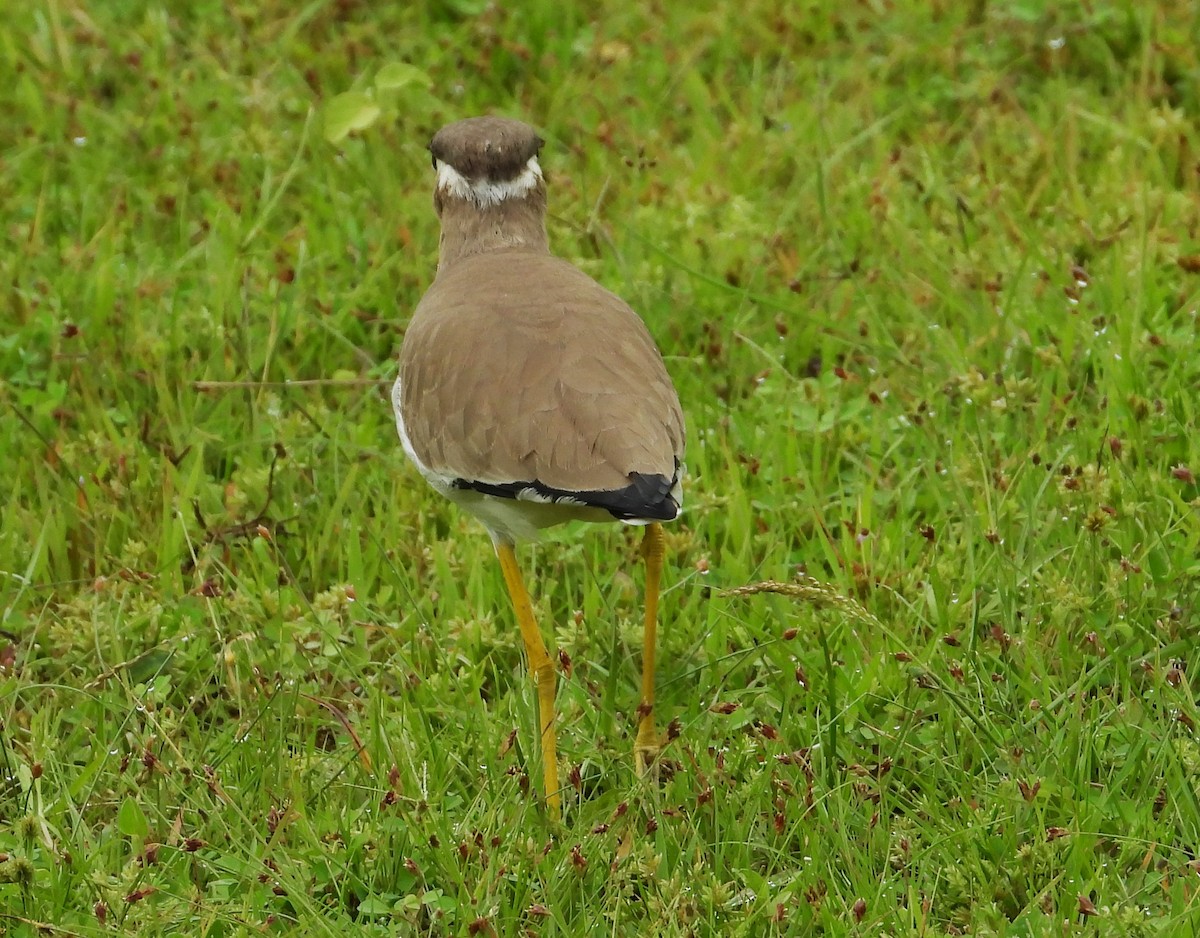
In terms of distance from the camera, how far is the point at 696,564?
497cm

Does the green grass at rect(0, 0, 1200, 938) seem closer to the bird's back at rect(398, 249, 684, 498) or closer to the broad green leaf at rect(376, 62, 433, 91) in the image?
the broad green leaf at rect(376, 62, 433, 91)

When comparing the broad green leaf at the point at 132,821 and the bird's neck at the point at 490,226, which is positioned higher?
the bird's neck at the point at 490,226

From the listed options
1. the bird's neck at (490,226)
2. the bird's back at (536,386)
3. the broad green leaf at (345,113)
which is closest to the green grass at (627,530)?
the broad green leaf at (345,113)

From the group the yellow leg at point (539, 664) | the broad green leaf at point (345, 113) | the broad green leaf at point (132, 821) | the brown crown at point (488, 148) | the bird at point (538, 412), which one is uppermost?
the brown crown at point (488, 148)

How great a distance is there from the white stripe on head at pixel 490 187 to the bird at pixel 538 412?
0.15ft

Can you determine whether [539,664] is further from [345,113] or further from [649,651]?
[345,113]

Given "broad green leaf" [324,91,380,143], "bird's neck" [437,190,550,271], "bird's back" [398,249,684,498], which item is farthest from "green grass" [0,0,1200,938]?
"bird's neck" [437,190,550,271]

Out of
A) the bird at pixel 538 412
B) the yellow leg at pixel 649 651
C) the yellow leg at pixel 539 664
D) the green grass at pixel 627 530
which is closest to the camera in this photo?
the green grass at pixel 627 530

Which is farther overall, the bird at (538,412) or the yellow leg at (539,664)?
the yellow leg at (539,664)

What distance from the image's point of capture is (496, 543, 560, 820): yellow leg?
4.27 metres

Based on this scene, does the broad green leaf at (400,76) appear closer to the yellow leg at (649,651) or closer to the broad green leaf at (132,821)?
the yellow leg at (649,651)

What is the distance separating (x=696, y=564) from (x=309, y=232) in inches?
106

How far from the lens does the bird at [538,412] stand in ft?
13.3

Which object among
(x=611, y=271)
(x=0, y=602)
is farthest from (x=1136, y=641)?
(x=0, y=602)
